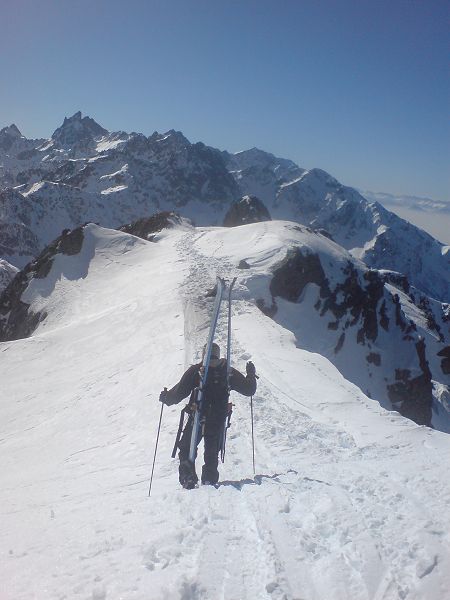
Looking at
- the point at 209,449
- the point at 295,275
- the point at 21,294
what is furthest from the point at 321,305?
the point at 209,449

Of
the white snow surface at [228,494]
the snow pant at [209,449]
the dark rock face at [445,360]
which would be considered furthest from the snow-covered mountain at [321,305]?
the snow pant at [209,449]

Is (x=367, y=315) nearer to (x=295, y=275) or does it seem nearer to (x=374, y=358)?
(x=374, y=358)

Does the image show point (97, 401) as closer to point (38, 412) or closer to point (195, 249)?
point (38, 412)

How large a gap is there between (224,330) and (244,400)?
872 centimetres

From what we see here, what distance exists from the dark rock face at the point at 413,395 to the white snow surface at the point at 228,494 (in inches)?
1146

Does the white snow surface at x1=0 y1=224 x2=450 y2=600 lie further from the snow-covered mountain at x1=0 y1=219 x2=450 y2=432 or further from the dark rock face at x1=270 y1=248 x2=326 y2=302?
the snow-covered mountain at x1=0 y1=219 x2=450 y2=432

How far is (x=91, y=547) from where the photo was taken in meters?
5.65

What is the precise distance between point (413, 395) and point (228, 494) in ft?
147

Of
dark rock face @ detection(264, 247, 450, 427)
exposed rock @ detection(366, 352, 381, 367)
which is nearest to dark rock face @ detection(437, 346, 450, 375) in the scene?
dark rock face @ detection(264, 247, 450, 427)

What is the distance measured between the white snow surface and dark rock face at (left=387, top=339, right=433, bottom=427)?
1146 inches

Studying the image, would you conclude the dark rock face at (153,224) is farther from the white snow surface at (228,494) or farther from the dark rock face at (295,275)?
the white snow surface at (228,494)

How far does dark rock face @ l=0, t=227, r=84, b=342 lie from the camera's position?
4106cm

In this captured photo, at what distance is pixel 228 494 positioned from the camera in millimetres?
7031

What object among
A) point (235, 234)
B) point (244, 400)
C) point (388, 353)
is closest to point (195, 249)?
point (235, 234)
